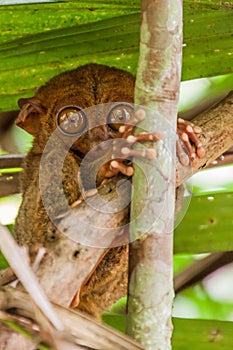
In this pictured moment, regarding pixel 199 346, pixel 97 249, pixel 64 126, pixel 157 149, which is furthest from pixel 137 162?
pixel 199 346

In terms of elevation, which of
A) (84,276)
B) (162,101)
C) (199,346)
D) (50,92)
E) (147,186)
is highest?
(50,92)

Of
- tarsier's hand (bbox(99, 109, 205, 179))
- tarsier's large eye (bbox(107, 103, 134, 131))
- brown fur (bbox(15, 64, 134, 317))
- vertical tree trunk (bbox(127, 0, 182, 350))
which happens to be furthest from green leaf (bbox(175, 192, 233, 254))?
vertical tree trunk (bbox(127, 0, 182, 350))

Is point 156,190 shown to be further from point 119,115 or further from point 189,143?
point 119,115

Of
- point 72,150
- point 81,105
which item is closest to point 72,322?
point 72,150

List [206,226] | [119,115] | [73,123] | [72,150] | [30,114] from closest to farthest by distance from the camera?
[119,115], [73,123], [72,150], [30,114], [206,226]

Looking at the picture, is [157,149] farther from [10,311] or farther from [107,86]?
[107,86]

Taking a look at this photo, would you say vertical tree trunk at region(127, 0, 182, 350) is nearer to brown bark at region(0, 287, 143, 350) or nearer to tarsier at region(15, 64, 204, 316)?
brown bark at region(0, 287, 143, 350)

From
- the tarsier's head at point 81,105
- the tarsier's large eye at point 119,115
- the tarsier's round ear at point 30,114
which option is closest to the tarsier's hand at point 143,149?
the tarsier's large eye at point 119,115
